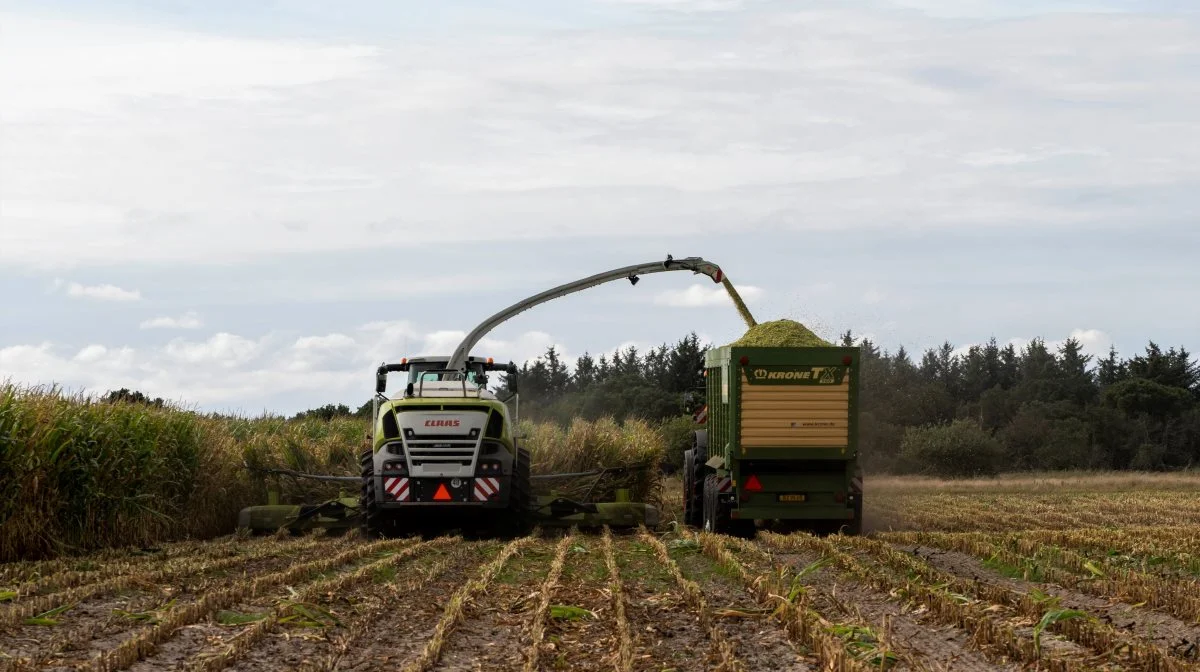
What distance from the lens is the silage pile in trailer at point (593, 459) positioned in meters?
23.2

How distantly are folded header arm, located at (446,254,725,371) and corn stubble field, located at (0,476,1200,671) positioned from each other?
8.59 metres

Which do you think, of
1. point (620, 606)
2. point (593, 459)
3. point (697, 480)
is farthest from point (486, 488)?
point (620, 606)

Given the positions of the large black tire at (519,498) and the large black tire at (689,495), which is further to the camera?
the large black tire at (689,495)

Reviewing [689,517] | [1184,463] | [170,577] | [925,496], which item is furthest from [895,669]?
[1184,463]

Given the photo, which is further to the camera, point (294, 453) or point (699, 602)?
point (294, 453)

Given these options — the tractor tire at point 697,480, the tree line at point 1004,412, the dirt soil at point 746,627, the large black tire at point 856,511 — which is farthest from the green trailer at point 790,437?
the tree line at point 1004,412

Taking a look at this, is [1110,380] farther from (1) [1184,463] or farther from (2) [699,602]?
(2) [699,602]

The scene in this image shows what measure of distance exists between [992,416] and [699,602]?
63197 millimetres

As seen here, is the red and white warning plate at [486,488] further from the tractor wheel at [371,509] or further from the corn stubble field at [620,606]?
the corn stubble field at [620,606]

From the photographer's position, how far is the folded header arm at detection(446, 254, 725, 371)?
25406 mm

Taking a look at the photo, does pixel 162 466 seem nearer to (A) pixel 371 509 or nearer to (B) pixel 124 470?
(B) pixel 124 470

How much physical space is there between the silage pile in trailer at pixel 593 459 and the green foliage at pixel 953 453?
31693mm

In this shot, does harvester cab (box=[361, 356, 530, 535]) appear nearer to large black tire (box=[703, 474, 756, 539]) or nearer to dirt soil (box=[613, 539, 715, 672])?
large black tire (box=[703, 474, 756, 539])

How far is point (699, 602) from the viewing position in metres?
10.9
